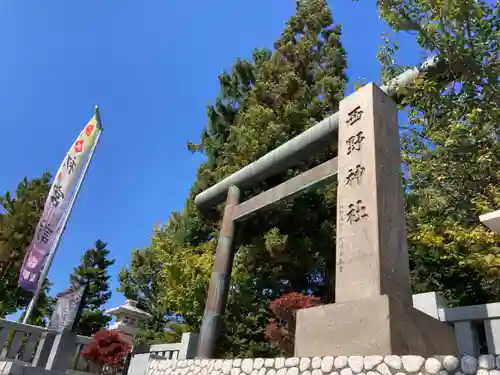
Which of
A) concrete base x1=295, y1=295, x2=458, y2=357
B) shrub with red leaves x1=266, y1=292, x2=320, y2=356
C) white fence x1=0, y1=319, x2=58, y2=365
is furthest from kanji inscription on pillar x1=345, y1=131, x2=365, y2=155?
white fence x1=0, y1=319, x2=58, y2=365

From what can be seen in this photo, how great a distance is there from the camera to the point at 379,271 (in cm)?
359

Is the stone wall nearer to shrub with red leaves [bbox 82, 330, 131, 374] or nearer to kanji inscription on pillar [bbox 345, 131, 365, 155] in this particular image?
kanji inscription on pillar [bbox 345, 131, 365, 155]

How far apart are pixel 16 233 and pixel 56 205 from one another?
668 centimetres

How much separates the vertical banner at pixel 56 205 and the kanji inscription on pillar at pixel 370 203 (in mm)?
6212

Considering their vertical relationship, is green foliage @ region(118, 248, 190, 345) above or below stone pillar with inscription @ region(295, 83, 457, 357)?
above

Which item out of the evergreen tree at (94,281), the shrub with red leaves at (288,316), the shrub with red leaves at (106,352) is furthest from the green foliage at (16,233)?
the shrub with red leaves at (288,316)

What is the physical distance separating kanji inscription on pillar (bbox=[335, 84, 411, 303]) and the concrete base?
19cm

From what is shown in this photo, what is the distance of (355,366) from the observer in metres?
3.12

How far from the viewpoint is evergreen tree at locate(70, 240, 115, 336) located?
16.0 m

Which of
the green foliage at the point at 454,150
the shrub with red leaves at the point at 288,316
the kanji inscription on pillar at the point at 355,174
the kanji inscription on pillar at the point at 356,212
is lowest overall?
the shrub with red leaves at the point at 288,316

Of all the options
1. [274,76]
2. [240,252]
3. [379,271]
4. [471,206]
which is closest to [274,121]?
[274,76]

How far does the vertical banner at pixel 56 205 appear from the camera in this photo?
7.98m

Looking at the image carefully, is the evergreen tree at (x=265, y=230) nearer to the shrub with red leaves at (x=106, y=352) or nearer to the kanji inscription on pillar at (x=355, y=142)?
the shrub with red leaves at (x=106, y=352)

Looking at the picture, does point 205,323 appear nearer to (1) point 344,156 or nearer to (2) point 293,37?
(1) point 344,156
